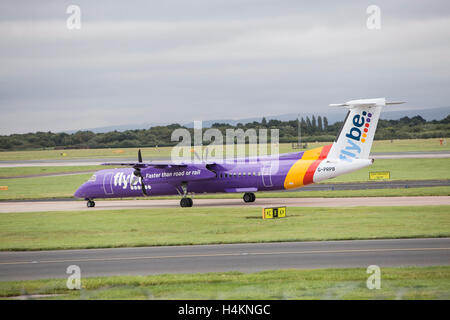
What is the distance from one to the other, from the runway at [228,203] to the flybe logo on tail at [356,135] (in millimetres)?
3399

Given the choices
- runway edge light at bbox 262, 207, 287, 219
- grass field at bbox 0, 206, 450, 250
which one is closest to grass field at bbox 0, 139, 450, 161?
grass field at bbox 0, 206, 450, 250

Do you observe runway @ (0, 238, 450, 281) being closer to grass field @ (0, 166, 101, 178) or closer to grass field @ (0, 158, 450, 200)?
grass field @ (0, 158, 450, 200)

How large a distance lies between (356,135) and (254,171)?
791 centimetres

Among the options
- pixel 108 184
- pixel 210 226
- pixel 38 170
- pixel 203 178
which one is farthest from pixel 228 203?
pixel 38 170

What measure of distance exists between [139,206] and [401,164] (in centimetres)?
4421

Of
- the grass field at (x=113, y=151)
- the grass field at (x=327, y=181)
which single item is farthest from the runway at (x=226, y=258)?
the grass field at (x=113, y=151)

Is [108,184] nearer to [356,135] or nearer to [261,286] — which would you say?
[356,135]

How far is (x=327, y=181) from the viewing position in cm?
6328

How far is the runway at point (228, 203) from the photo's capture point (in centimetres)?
3947

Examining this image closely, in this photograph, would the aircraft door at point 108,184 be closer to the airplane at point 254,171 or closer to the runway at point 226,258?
the airplane at point 254,171

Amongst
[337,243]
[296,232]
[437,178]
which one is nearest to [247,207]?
[296,232]

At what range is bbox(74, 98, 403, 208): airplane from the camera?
39.0 metres

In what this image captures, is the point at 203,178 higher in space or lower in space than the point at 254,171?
lower
